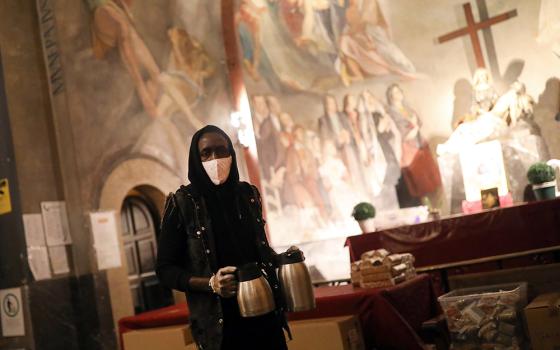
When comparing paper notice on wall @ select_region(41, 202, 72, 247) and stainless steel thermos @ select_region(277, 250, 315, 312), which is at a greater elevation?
paper notice on wall @ select_region(41, 202, 72, 247)

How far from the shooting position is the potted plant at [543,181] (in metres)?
6.94

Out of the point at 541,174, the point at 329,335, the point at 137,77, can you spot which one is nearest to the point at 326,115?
A: the point at 137,77

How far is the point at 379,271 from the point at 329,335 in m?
0.90

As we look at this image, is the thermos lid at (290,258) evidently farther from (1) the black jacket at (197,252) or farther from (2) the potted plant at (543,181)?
(2) the potted plant at (543,181)

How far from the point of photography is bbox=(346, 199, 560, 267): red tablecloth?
6.46 m

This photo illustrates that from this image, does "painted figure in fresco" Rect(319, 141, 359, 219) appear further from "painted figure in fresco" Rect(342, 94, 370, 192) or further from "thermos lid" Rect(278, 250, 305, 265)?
"thermos lid" Rect(278, 250, 305, 265)

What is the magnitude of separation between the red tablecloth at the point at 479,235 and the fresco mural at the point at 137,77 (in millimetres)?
3766

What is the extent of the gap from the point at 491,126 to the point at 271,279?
6.34 metres

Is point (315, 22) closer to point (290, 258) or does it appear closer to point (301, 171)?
point (301, 171)

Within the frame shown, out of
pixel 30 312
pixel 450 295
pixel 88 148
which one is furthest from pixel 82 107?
pixel 450 295

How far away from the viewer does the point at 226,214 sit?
255 centimetres

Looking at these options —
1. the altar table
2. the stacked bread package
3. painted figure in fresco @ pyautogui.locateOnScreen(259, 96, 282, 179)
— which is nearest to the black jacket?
the stacked bread package

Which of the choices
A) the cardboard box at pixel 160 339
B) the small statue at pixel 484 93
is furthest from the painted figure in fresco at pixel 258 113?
the cardboard box at pixel 160 339

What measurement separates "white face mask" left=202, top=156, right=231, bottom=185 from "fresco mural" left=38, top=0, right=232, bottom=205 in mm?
5838
